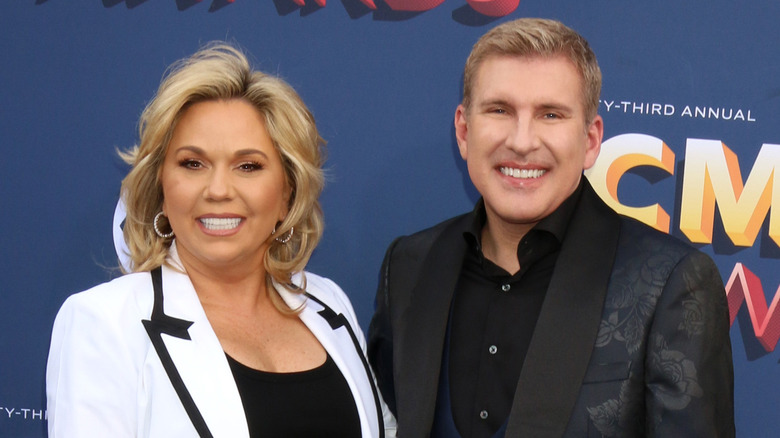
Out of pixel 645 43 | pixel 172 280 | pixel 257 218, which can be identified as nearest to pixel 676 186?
pixel 645 43

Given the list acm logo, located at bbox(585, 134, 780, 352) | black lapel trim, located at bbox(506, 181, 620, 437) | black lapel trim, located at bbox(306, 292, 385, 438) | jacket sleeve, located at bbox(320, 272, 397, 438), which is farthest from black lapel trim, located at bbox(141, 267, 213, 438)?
acm logo, located at bbox(585, 134, 780, 352)

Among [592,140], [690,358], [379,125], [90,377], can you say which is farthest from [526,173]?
[90,377]

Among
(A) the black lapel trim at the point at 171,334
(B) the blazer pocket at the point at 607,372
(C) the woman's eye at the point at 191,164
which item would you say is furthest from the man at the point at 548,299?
(C) the woman's eye at the point at 191,164

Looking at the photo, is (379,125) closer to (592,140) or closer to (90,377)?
(592,140)

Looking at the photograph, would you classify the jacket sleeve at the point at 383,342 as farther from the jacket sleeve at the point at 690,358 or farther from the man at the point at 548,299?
the jacket sleeve at the point at 690,358

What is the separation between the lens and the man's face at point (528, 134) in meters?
1.94

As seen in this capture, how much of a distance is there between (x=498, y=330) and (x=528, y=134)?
47cm

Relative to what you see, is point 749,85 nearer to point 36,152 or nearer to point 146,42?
point 146,42

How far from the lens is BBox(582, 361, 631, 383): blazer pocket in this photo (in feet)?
5.89

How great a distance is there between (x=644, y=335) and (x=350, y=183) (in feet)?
3.89

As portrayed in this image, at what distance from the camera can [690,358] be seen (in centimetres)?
175

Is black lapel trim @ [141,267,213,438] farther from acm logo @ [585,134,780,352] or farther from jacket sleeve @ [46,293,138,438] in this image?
acm logo @ [585,134,780,352]

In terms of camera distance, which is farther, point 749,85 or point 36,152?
point 36,152

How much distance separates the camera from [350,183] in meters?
2.70
